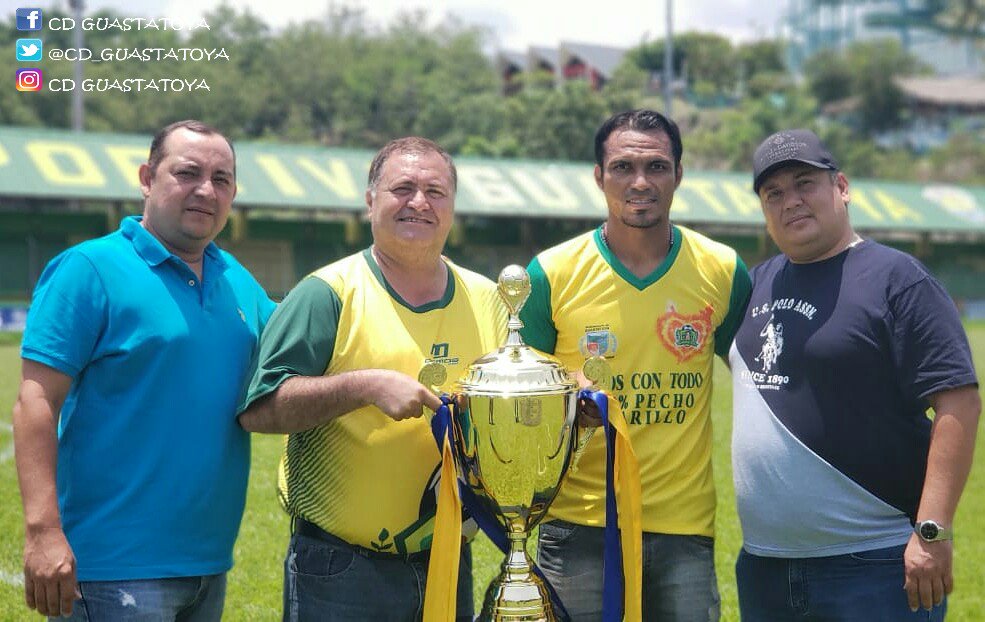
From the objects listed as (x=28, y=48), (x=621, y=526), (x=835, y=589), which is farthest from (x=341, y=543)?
(x=28, y=48)

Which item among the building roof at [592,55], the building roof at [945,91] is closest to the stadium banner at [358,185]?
the building roof at [592,55]

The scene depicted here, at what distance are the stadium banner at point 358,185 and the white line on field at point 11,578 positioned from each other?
1789 centimetres

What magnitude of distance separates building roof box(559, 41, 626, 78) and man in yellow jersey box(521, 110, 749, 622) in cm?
8032

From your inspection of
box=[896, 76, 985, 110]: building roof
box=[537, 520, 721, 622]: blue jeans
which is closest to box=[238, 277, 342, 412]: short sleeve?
box=[537, 520, 721, 622]: blue jeans

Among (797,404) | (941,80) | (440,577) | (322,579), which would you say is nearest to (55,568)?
(322,579)

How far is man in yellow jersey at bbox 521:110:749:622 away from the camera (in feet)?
10.6

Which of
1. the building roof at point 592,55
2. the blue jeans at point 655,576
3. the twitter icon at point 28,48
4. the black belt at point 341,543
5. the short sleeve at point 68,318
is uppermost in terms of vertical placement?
the building roof at point 592,55

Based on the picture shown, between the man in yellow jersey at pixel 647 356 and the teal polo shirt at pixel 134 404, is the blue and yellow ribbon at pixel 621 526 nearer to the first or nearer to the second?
the man in yellow jersey at pixel 647 356

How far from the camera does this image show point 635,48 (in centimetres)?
8656

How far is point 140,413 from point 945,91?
95092mm

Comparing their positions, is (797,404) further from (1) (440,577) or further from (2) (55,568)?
(2) (55,568)

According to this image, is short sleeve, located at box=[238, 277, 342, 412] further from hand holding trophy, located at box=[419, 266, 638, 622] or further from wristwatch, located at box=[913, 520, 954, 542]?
wristwatch, located at box=[913, 520, 954, 542]

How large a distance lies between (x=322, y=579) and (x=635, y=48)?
287 feet

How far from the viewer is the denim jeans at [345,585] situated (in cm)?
289
